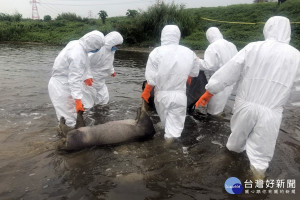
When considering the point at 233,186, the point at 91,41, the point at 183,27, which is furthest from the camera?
the point at 183,27

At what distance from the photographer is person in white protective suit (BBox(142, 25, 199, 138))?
4.72 m

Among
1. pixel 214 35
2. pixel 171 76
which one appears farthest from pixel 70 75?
pixel 214 35

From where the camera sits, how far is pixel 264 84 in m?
3.58

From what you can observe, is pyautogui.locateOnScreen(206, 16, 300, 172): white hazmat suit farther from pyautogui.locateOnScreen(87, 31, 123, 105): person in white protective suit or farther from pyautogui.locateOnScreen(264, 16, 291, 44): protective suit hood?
pyautogui.locateOnScreen(87, 31, 123, 105): person in white protective suit

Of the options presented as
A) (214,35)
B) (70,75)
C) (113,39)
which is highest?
(214,35)

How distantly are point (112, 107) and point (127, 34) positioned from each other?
19.0 metres

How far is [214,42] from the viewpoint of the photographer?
6.01m

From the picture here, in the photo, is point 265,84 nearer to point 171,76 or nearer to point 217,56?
point 171,76

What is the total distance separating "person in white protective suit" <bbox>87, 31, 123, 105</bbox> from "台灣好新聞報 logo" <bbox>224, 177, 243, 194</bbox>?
→ 13.0 feet

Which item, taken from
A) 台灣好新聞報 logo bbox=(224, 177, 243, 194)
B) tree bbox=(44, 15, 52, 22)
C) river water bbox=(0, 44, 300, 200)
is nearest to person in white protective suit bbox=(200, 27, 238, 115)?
river water bbox=(0, 44, 300, 200)

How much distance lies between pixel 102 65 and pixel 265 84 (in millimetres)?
4360

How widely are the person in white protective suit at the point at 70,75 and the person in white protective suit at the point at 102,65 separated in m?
1.33

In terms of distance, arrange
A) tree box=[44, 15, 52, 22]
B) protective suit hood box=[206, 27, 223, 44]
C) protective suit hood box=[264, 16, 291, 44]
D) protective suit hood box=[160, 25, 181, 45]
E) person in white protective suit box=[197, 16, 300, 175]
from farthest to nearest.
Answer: tree box=[44, 15, 52, 22]
protective suit hood box=[206, 27, 223, 44]
protective suit hood box=[160, 25, 181, 45]
protective suit hood box=[264, 16, 291, 44]
person in white protective suit box=[197, 16, 300, 175]

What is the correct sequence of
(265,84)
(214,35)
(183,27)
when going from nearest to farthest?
(265,84), (214,35), (183,27)
